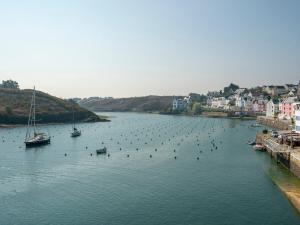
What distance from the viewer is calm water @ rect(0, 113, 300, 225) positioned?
174ft

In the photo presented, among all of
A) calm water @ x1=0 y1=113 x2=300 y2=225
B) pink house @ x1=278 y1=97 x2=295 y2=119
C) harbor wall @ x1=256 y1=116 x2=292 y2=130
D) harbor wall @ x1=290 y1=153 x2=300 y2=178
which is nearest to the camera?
calm water @ x1=0 y1=113 x2=300 y2=225

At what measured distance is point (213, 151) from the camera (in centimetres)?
10894

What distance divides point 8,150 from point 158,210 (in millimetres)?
73698

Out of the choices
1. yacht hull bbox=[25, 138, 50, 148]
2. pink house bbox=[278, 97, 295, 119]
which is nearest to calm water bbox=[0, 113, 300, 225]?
yacht hull bbox=[25, 138, 50, 148]

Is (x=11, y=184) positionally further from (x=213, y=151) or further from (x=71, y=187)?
(x=213, y=151)

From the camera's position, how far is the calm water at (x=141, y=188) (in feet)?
174

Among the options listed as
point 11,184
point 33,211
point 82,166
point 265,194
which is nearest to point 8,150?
point 82,166

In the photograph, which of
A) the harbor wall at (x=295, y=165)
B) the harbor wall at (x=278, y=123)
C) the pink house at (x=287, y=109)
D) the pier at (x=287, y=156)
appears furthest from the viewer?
the pink house at (x=287, y=109)

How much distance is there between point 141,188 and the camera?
67.1m

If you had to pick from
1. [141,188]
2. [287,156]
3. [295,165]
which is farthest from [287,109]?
[141,188]

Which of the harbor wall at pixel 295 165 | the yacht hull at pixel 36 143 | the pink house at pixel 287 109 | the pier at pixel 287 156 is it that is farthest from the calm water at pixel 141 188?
the pink house at pixel 287 109

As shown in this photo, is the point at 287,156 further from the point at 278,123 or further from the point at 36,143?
the point at 278,123

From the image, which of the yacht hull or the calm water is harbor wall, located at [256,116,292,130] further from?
the yacht hull

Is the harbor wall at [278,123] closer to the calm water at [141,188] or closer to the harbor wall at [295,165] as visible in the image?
the calm water at [141,188]
